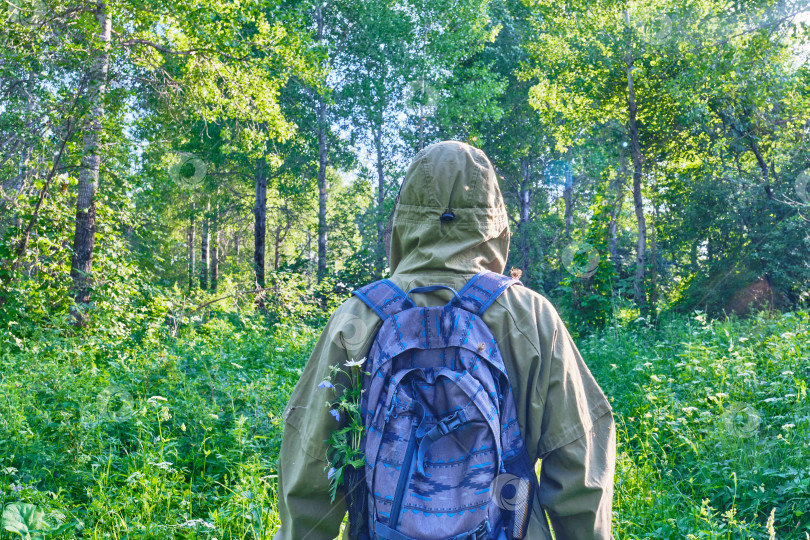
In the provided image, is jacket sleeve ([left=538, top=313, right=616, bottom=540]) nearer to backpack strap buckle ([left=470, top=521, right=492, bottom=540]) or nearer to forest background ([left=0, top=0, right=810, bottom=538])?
backpack strap buckle ([left=470, top=521, right=492, bottom=540])

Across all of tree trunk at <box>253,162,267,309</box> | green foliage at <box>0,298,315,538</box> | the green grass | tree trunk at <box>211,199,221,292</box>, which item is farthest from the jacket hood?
tree trunk at <box>211,199,221,292</box>

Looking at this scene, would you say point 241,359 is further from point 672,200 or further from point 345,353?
point 672,200

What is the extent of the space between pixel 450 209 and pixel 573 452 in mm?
810

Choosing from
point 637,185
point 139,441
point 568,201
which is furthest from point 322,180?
point 139,441

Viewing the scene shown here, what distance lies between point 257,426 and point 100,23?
7.19 m

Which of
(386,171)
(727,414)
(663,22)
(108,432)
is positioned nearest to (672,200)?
(663,22)

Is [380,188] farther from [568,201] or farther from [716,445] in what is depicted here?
[716,445]

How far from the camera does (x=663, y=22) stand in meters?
13.0

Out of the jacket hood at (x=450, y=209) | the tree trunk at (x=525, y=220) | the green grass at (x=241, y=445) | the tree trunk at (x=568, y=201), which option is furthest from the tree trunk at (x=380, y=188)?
the jacket hood at (x=450, y=209)

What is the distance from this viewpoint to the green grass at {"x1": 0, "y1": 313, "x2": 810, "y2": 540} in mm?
3102

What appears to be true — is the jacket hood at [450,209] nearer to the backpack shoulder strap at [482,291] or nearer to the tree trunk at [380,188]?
the backpack shoulder strap at [482,291]

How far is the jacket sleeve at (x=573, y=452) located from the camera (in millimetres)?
1529

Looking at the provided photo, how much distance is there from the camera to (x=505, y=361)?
1.64 meters

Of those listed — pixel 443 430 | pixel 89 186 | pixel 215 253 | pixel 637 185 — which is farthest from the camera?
pixel 215 253
